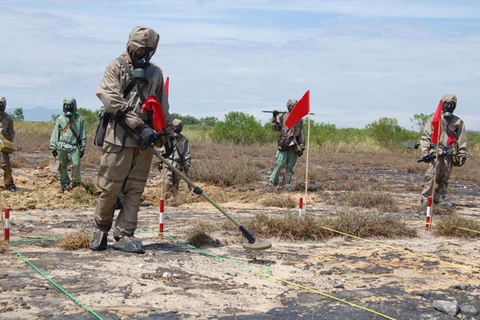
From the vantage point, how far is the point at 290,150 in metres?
15.9

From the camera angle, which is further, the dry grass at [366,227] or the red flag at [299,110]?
the red flag at [299,110]

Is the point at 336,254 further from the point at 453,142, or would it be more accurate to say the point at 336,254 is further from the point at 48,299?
the point at 453,142

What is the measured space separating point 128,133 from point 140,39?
108 centimetres

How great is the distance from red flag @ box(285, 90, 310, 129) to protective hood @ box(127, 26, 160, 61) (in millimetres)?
3942

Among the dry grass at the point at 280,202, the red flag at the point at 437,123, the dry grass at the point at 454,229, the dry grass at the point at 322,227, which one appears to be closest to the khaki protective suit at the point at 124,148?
the dry grass at the point at 322,227

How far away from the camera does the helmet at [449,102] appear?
493 inches

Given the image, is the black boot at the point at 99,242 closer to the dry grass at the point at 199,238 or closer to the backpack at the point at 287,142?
the dry grass at the point at 199,238

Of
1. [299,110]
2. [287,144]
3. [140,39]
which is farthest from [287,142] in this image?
[140,39]

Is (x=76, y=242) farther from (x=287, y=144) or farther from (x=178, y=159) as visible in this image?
(x=287, y=144)

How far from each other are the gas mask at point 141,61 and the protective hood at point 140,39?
0.14ft

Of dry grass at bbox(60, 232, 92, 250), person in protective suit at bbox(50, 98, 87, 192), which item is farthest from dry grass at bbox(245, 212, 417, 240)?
person in protective suit at bbox(50, 98, 87, 192)

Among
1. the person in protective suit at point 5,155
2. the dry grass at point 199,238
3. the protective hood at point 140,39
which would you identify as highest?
the protective hood at point 140,39

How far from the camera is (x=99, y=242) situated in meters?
7.54

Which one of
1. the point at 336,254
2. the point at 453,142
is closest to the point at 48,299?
the point at 336,254
